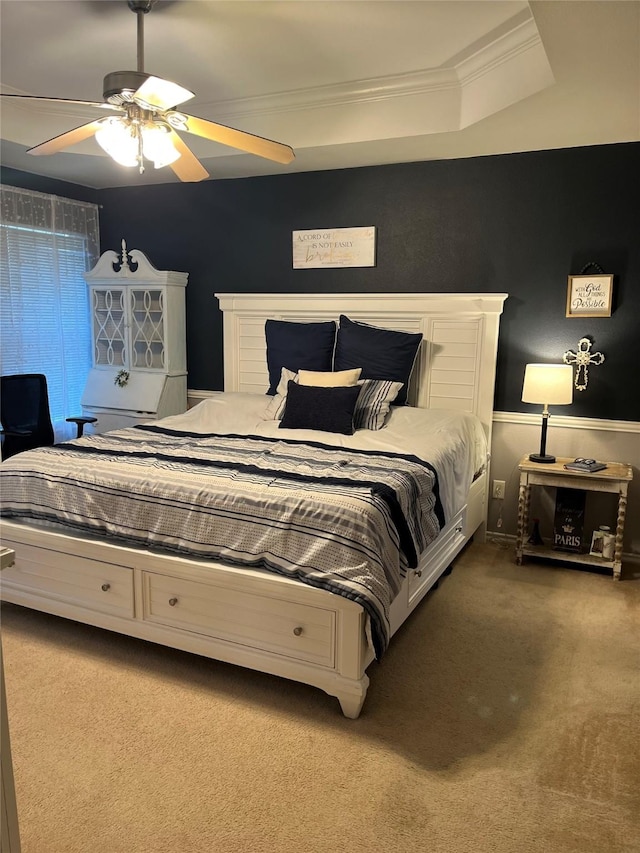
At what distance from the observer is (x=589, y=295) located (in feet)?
12.0

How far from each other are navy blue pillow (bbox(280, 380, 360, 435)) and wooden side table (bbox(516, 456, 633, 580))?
1051mm

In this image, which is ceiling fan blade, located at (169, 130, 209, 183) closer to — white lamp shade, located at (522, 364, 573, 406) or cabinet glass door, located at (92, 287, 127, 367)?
cabinet glass door, located at (92, 287, 127, 367)

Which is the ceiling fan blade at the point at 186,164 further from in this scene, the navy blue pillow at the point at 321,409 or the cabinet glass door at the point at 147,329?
the cabinet glass door at the point at 147,329

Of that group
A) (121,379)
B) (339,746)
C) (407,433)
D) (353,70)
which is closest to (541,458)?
(407,433)

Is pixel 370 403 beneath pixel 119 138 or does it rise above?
beneath

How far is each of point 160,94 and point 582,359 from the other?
2.70 meters

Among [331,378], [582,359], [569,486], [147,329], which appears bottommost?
[569,486]

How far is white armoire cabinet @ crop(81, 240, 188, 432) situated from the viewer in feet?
15.5

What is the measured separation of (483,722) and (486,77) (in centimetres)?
288

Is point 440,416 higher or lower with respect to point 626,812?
higher

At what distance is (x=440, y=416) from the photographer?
12.2 feet

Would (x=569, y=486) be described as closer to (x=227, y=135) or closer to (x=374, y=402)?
(x=374, y=402)

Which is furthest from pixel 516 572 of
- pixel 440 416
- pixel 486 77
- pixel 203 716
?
pixel 486 77

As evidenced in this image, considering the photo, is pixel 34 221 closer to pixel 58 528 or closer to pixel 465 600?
pixel 58 528
